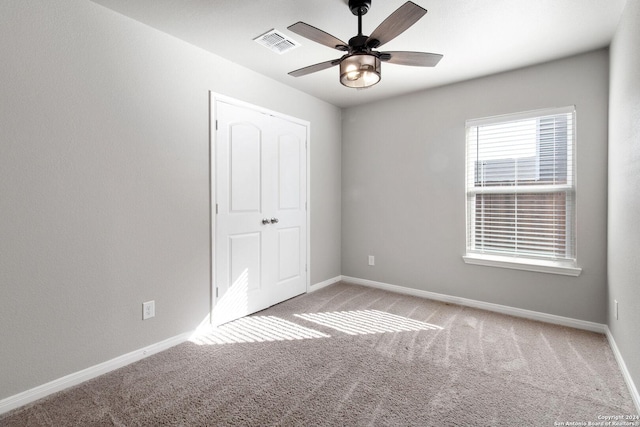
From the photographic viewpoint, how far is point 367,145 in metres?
4.29

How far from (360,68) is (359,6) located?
46cm

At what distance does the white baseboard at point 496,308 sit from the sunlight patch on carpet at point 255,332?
1.60 metres

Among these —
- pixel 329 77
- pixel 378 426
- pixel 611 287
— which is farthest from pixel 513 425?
pixel 329 77

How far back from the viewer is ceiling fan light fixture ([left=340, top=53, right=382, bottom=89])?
192cm

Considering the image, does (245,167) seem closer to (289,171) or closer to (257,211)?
(257,211)

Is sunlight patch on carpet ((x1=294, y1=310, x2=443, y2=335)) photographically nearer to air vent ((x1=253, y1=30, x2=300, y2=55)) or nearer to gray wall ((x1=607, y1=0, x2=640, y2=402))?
gray wall ((x1=607, y1=0, x2=640, y2=402))

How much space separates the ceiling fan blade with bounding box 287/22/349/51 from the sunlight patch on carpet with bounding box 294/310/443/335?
232cm

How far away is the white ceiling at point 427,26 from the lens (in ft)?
7.00

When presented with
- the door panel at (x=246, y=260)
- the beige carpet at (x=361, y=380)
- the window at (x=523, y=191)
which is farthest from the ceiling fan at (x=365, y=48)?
the beige carpet at (x=361, y=380)

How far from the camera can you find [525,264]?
3.12 metres

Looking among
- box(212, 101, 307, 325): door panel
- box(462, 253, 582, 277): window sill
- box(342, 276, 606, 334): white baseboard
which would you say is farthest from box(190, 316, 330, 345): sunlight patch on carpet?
box(462, 253, 582, 277): window sill

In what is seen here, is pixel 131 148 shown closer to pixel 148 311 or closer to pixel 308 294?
pixel 148 311

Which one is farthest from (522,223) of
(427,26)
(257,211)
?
(257,211)

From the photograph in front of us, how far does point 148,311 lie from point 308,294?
1951mm
